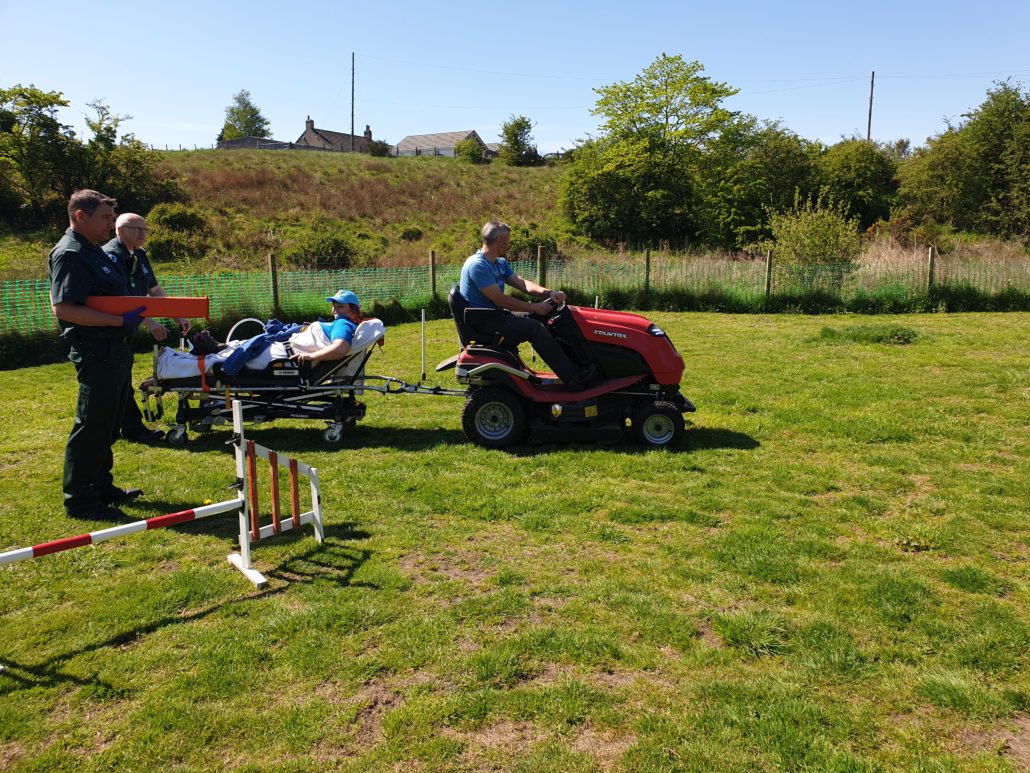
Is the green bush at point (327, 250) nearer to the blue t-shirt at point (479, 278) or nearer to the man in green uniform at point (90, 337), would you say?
the blue t-shirt at point (479, 278)

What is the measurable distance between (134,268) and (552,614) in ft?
16.2

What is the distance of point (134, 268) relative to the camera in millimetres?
6215

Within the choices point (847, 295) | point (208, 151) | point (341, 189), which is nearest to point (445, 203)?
point (341, 189)

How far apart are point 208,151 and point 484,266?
145 ft

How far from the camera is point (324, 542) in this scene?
14.6ft

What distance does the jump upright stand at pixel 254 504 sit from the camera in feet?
13.0

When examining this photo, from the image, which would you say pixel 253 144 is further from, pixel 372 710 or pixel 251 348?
pixel 372 710

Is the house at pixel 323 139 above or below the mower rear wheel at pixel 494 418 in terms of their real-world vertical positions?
above

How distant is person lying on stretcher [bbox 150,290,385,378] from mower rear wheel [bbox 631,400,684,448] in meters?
2.63

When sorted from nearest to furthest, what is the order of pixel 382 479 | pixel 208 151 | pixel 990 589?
pixel 990 589
pixel 382 479
pixel 208 151

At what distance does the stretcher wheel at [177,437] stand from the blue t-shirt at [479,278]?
2992 mm

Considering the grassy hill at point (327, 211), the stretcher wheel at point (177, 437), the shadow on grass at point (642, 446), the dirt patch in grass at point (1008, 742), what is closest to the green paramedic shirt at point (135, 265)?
the stretcher wheel at point (177, 437)

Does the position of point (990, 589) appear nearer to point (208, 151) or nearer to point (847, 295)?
Answer: point (847, 295)

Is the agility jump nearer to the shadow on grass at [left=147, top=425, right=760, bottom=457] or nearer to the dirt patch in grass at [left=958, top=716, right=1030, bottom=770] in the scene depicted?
the shadow on grass at [left=147, top=425, right=760, bottom=457]
